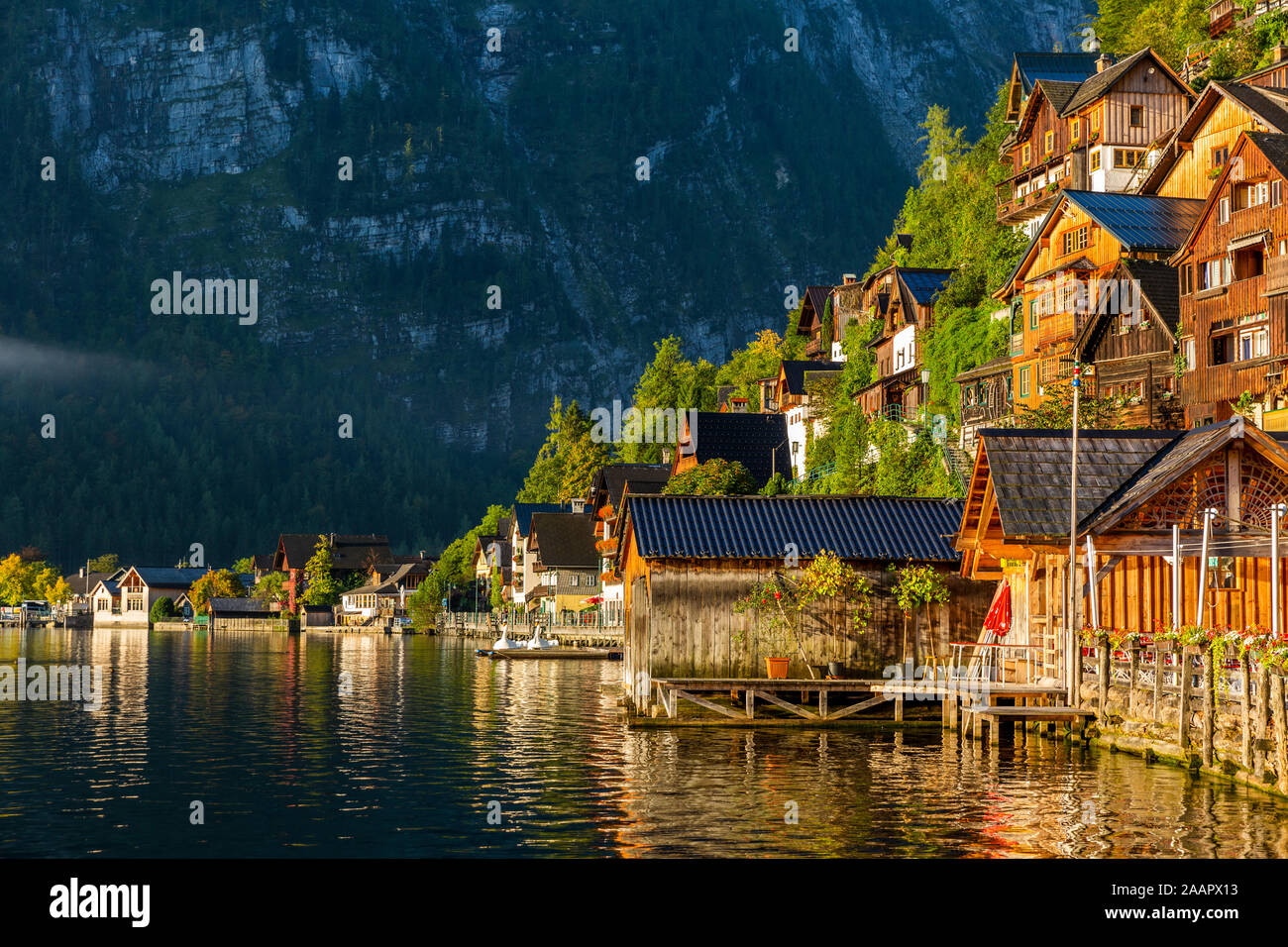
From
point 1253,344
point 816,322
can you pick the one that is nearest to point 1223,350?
point 1253,344

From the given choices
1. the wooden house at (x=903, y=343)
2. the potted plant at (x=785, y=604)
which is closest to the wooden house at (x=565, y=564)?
the wooden house at (x=903, y=343)

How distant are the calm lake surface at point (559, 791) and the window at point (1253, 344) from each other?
75.5 ft

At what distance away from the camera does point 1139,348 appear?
219ft

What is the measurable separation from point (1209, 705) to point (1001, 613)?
14.4 m

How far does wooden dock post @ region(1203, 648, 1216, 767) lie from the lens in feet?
102

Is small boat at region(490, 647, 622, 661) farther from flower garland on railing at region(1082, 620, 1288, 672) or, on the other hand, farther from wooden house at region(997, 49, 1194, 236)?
flower garland on railing at region(1082, 620, 1288, 672)

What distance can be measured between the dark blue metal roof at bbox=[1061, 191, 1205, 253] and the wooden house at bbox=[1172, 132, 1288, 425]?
5.30 meters

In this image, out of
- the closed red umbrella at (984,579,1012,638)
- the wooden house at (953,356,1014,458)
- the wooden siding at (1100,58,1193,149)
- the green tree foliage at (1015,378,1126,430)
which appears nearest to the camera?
the closed red umbrella at (984,579,1012,638)

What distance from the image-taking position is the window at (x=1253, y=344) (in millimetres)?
57125

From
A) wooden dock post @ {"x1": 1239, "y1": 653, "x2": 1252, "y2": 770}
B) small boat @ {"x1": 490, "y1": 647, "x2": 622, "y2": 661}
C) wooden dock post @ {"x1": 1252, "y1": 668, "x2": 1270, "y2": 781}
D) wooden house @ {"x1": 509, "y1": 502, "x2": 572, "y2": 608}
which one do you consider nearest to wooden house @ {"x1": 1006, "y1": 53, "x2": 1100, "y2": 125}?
small boat @ {"x1": 490, "y1": 647, "x2": 622, "y2": 661}

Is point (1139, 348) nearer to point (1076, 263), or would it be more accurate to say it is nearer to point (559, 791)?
point (1076, 263)
